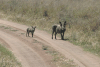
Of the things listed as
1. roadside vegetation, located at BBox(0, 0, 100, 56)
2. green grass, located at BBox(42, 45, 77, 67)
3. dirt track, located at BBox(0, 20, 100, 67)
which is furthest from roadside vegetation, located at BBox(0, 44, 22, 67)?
roadside vegetation, located at BBox(0, 0, 100, 56)

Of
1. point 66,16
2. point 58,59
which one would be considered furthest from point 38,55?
point 66,16

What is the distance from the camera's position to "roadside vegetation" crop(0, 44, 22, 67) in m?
10.4

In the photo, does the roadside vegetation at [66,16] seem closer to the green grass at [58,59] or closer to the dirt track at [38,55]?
the dirt track at [38,55]

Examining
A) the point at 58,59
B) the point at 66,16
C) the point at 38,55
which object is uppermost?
the point at 66,16

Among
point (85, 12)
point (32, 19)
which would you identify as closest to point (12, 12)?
point (32, 19)

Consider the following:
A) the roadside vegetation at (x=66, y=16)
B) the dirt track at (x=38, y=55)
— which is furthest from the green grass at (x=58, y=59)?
the roadside vegetation at (x=66, y=16)

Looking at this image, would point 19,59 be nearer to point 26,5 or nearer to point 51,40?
point 51,40

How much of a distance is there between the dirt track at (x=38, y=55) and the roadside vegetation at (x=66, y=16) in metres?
1.06

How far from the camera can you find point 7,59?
36.5 ft

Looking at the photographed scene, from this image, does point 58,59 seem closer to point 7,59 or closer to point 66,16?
point 7,59

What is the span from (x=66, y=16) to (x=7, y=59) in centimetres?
1135

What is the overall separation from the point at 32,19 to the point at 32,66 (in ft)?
44.9

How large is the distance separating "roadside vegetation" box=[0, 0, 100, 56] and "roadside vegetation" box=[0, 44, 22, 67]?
17.2 ft

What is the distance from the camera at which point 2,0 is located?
2919 centimetres
